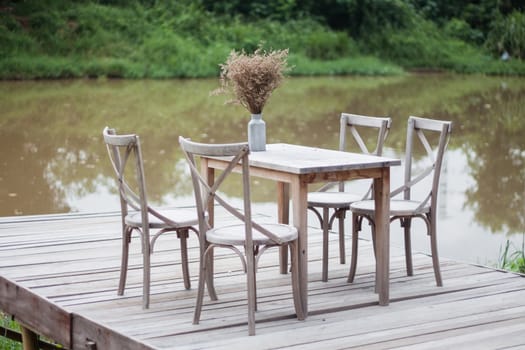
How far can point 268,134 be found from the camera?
14461 millimetres

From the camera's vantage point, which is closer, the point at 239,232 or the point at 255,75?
the point at 239,232

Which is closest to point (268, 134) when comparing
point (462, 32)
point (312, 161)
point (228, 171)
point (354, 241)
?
point (354, 241)

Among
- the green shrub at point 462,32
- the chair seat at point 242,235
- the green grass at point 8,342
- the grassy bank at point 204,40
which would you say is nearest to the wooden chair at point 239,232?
the chair seat at point 242,235

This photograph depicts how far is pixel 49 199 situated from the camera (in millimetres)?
9781

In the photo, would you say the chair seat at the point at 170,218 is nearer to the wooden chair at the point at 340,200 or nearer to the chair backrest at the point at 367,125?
the wooden chair at the point at 340,200

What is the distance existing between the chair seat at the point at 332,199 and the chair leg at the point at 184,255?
30.0 inches

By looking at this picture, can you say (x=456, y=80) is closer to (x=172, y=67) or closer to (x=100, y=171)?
(x=172, y=67)

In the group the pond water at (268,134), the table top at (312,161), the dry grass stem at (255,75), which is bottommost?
the pond water at (268,134)

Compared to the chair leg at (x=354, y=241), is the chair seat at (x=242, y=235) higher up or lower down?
higher up

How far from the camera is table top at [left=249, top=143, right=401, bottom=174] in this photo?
439 cm

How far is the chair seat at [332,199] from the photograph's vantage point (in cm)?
518

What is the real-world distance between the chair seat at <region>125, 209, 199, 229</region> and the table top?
1.28 feet

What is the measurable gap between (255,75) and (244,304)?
111 centimetres

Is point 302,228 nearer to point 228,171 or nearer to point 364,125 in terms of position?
point 228,171
